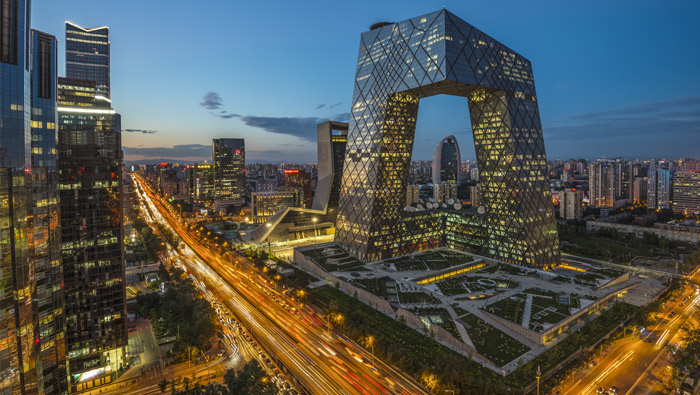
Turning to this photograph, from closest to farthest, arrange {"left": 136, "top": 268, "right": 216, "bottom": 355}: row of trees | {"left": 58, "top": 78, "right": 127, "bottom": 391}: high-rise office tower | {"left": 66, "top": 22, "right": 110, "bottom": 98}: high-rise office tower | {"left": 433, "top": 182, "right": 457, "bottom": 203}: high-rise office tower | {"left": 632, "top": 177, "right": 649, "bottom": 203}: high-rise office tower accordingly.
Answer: {"left": 58, "top": 78, "right": 127, "bottom": 391}: high-rise office tower → {"left": 136, "top": 268, "right": 216, "bottom": 355}: row of trees → {"left": 66, "top": 22, "right": 110, "bottom": 98}: high-rise office tower → {"left": 433, "top": 182, "right": 457, "bottom": 203}: high-rise office tower → {"left": 632, "top": 177, "right": 649, "bottom": 203}: high-rise office tower

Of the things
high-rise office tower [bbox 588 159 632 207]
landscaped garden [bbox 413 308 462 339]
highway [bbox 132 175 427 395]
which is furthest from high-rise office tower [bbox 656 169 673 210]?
highway [bbox 132 175 427 395]

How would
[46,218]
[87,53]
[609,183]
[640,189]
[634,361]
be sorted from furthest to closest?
[640,189] → [609,183] → [87,53] → [634,361] → [46,218]

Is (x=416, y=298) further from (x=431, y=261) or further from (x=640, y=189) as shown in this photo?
(x=640, y=189)

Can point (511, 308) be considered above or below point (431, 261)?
below

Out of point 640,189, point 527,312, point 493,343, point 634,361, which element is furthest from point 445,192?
point 634,361

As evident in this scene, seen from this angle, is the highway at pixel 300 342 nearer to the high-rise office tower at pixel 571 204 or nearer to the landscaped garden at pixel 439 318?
the landscaped garden at pixel 439 318

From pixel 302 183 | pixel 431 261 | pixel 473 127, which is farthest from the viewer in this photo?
pixel 302 183

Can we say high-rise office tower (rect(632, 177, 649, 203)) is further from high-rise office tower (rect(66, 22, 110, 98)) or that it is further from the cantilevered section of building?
high-rise office tower (rect(66, 22, 110, 98))

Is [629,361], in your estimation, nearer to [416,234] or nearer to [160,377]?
[416,234]
